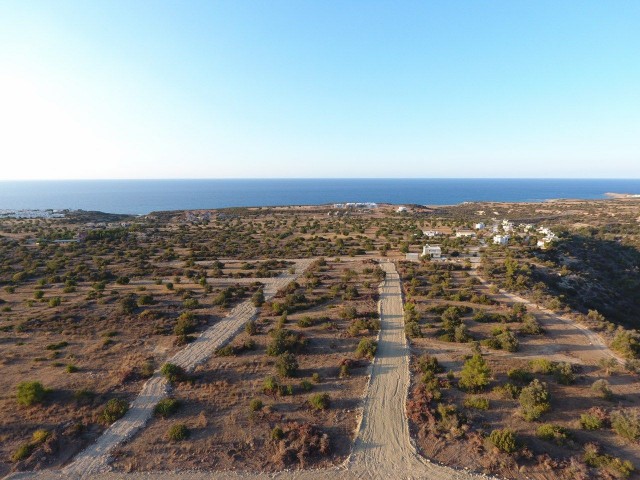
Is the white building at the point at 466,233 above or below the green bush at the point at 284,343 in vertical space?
above

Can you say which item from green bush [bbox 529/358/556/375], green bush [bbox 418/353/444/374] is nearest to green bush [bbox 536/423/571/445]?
green bush [bbox 529/358/556/375]

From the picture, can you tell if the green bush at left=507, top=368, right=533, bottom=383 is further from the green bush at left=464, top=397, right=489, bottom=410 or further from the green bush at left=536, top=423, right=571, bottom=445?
the green bush at left=536, top=423, right=571, bottom=445

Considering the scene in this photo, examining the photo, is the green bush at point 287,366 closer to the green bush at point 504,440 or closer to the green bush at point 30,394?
the green bush at point 504,440

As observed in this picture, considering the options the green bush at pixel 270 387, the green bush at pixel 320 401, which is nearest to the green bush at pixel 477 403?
the green bush at pixel 320 401

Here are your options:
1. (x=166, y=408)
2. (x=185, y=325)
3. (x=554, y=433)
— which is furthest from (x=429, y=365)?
(x=185, y=325)

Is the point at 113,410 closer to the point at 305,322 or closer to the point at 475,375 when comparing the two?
the point at 305,322
